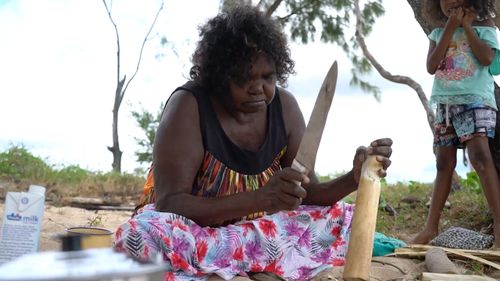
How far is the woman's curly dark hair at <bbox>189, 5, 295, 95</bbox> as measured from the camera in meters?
2.93

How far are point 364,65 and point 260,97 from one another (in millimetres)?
9227

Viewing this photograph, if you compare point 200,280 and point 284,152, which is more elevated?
point 284,152

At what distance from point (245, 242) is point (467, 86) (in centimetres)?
188

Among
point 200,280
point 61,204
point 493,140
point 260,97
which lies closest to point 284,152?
point 260,97

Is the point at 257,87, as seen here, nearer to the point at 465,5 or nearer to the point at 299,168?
the point at 299,168

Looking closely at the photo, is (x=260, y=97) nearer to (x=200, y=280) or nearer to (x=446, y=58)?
(x=200, y=280)

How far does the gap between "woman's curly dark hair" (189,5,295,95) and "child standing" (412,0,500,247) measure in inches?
53.1

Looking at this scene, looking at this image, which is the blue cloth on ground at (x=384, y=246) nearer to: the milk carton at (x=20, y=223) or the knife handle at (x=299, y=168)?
the knife handle at (x=299, y=168)

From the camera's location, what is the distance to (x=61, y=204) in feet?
20.8

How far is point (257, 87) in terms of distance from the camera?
2.87 metres

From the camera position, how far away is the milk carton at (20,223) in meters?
2.15

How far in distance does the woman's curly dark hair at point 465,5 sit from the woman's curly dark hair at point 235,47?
4.86 feet

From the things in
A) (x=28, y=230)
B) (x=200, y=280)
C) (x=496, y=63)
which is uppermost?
(x=496, y=63)

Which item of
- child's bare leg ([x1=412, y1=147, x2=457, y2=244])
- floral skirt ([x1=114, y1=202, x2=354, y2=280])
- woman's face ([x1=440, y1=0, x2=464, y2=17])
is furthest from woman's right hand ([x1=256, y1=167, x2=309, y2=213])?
woman's face ([x1=440, y1=0, x2=464, y2=17])
